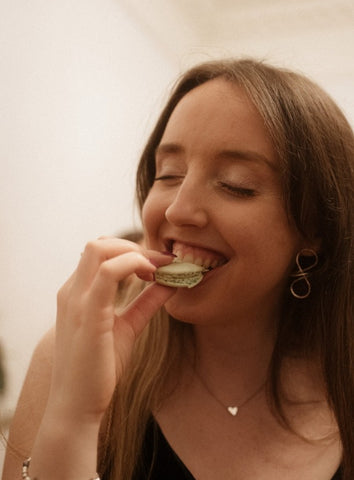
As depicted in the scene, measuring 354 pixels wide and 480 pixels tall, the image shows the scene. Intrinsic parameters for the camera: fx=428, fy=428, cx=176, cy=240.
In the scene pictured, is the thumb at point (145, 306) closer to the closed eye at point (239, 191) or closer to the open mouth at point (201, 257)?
the open mouth at point (201, 257)

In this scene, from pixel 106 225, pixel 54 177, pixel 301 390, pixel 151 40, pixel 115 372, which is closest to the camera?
pixel 115 372

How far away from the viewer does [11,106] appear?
1592 millimetres

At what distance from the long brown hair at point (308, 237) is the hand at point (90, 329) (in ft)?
0.78

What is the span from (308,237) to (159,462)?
0.53m

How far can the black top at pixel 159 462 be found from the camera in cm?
81

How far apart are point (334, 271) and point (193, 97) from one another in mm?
472

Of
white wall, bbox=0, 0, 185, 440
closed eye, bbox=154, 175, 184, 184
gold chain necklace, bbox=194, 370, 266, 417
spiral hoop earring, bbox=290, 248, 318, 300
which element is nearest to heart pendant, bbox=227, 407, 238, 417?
gold chain necklace, bbox=194, 370, 266, 417

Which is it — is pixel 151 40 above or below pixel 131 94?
above

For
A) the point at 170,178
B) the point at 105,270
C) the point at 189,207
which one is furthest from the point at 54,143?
the point at 105,270

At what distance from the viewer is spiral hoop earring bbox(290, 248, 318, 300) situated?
90cm

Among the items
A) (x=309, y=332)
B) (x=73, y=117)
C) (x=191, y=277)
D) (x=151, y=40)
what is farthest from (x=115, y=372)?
(x=151, y=40)

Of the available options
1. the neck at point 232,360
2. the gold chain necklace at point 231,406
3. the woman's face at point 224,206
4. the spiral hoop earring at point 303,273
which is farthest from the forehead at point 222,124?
the gold chain necklace at point 231,406

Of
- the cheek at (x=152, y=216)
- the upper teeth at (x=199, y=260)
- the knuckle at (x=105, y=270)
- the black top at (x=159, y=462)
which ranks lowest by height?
the black top at (x=159, y=462)

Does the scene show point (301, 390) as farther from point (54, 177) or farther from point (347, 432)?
point (54, 177)
